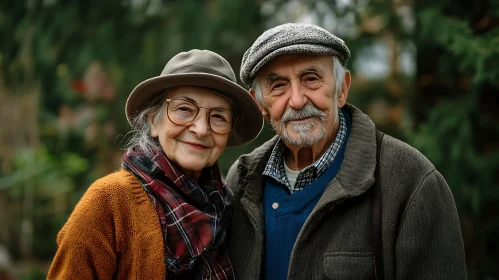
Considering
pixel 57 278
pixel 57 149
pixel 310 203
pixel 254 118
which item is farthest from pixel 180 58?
pixel 57 149

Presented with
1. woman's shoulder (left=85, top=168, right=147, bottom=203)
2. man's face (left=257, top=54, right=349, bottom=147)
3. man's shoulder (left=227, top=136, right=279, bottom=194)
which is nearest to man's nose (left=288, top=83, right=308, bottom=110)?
man's face (left=257, top=54, right=349, bottom=147)

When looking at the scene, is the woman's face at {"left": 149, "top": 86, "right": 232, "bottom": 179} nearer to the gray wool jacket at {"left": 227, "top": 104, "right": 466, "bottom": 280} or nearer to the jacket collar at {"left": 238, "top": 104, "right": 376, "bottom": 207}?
the jacket collar at {"left": 238, "top": 104, "right": 376, "bottom": 207}

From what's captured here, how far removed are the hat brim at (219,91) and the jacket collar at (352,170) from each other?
6.6 inches

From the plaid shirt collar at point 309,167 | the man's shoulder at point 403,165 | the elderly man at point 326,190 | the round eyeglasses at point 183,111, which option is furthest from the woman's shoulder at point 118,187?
the man's shoulder at point 403,165

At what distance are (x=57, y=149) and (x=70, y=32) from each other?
2222mm

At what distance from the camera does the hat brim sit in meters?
2.14

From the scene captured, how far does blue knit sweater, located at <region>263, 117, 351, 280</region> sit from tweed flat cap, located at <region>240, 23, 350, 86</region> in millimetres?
488

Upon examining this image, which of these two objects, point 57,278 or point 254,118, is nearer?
point 57,278

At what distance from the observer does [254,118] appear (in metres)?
2.46

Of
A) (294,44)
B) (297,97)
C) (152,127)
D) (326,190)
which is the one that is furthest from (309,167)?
(152,127)

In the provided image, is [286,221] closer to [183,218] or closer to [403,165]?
[183,218]

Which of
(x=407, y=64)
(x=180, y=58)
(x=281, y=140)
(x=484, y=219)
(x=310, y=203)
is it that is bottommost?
(x=484, y=219)

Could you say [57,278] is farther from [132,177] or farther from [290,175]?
[290,175]

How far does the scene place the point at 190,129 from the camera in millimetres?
2199
